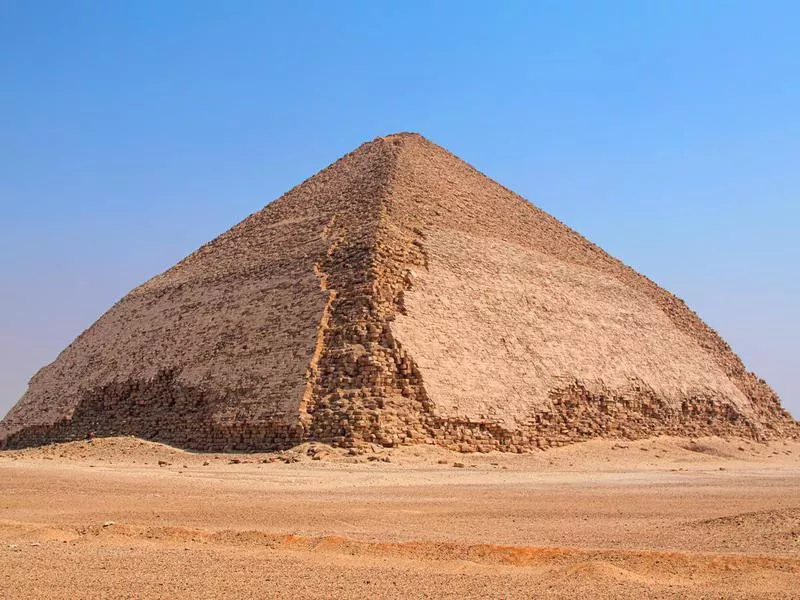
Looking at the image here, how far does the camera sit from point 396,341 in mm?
23469

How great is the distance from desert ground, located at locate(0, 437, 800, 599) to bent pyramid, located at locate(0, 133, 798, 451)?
14.7 feet

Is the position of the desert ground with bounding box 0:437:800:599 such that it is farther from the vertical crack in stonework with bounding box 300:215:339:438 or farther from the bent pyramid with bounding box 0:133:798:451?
the bent pyramid with bounding box 0:133:798:451

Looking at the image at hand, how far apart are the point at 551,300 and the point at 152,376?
1337 centimetres

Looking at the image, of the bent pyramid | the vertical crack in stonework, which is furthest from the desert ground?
the bent pyramid

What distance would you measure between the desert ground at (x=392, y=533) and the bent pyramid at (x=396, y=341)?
14.7 feet

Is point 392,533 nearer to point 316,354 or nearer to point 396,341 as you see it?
point 396,341

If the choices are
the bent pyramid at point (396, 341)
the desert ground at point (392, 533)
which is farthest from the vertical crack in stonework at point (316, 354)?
the desert ground at point (392, 533)

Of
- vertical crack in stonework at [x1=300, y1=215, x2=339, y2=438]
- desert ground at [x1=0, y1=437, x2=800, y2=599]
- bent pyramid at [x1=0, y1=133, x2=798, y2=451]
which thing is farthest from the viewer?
bent pyramid at [x1=0, y1=133, x2=798, y2=451]

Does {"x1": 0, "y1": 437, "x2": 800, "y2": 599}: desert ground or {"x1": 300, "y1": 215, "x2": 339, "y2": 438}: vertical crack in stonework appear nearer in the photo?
{"x1": 0, "y1": 437, "x2": 800, "y2": 599}: desert ground

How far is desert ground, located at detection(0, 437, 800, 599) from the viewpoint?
6297mm

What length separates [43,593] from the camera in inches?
237

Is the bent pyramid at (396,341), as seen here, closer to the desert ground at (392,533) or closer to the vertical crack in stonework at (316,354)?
the vertical crack in stonework at (316,354)

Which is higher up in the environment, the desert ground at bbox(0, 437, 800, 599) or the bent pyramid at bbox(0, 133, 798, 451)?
the bent pyramid at bbox(0, 133, 798, 451)

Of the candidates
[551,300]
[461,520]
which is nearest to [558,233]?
[551,300]
